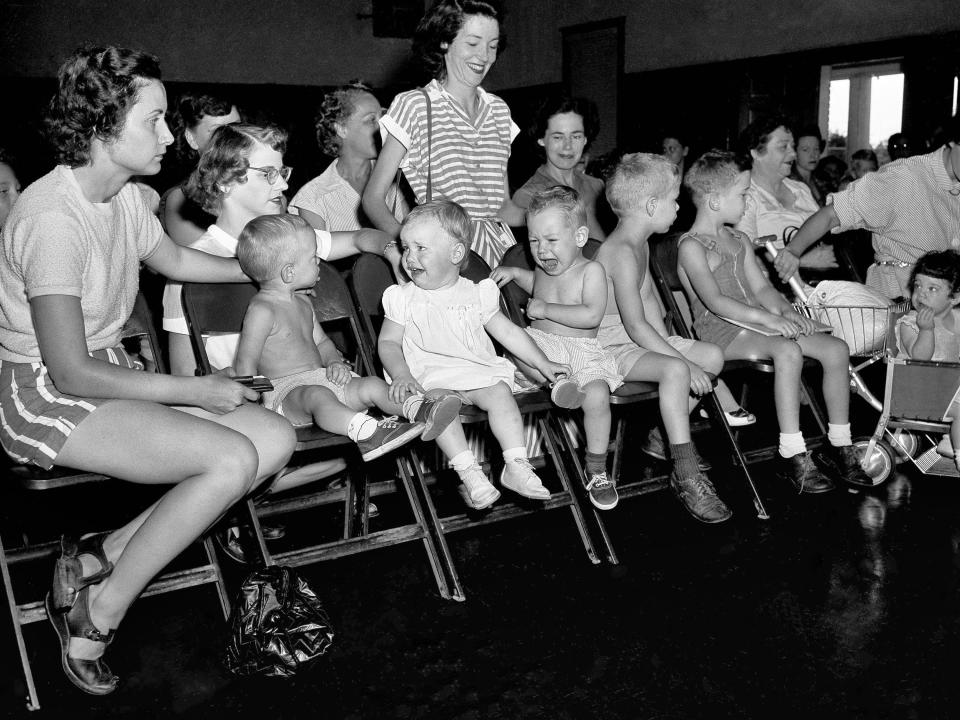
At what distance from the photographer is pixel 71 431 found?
238 cm

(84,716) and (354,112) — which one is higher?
(354,112)

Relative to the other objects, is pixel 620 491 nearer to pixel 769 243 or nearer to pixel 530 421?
pixel 530 421

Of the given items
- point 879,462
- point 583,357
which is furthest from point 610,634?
point 879,462

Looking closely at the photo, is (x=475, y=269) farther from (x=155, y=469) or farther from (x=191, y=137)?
(x=155, y=469)

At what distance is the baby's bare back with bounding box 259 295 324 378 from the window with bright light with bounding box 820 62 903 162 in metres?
9.38

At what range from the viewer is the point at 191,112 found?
3629 mm

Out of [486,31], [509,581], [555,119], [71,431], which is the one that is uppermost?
[486,31]

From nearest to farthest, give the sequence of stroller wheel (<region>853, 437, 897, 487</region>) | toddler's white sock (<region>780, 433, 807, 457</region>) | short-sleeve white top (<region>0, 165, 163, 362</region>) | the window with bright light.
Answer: short-sleeve white top (<region>0, 165, 163, 362</region>) → toddler's white sock (<region>780, 433, 807, 457</region>) → stroller wheel (<region>853, 437, 897, 487</region>) → the window with bright light

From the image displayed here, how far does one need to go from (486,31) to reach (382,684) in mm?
2183

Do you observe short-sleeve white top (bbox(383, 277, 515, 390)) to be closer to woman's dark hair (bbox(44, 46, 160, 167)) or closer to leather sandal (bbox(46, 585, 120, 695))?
woman's dark hair (bbox(44, 46, 160, 167))

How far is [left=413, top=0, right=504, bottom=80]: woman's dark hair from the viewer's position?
3.39 meters

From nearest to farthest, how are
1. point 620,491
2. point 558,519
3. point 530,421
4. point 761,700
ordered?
point 761,700 → point 620,491 → point 558,519 → point 530,421

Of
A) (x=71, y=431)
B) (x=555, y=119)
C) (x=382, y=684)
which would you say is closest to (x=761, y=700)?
(x=382, y=684)

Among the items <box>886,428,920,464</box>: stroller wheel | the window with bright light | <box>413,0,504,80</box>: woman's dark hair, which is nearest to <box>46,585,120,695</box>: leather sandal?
<box>413,0,504,80</box>: woman's dark hair
